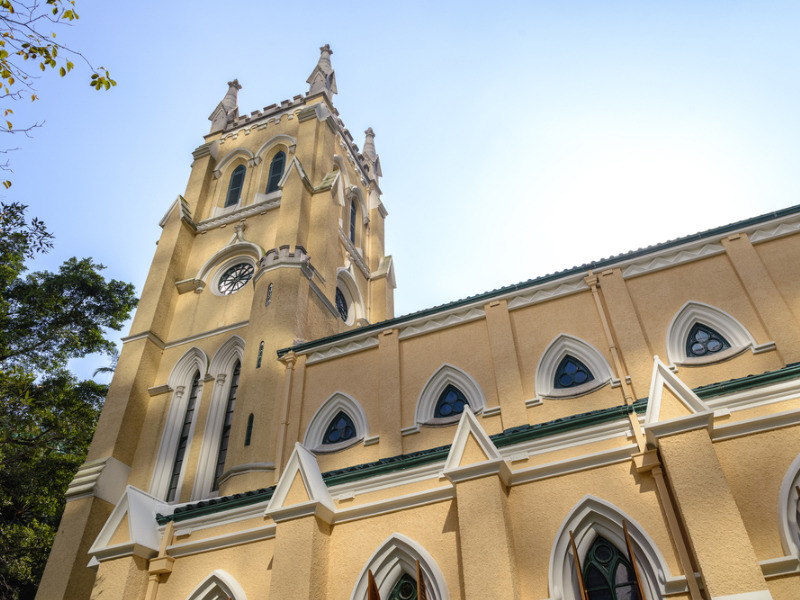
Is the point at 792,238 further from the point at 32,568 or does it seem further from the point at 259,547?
the point at 32,568

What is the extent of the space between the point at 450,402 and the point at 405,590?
200 inches

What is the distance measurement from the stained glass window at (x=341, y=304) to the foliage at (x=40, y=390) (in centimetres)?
682

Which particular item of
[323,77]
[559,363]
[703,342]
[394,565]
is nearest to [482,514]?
[394,565]

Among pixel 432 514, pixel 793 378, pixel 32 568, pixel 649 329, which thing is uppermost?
pixel 649 329

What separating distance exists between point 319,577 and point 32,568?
42.7 feet

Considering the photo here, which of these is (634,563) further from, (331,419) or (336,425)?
(331,419)

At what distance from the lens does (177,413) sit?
17.3 meters

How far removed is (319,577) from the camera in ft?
27.4

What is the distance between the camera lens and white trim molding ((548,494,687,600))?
7.06 meters

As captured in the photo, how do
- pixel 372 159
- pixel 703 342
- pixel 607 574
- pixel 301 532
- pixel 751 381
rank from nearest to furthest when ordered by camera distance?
pixel 607 574 < pixel 751 381 < pixel 301 532 < pixel 703 342 < pixel 372 159

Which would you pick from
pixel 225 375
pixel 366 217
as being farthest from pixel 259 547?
pixel 366 217

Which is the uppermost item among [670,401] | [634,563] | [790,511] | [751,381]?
[751,381]

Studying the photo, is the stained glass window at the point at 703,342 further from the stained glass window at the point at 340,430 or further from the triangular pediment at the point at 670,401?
the stained glass window at the point at 340,430

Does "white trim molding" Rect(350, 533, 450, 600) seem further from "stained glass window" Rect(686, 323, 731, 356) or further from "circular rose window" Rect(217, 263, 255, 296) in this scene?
"circular rose window" Rect(217, 263, 255, 296)
